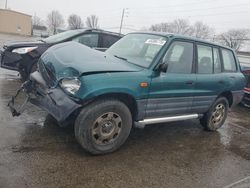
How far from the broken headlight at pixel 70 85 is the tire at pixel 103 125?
0.29 meters

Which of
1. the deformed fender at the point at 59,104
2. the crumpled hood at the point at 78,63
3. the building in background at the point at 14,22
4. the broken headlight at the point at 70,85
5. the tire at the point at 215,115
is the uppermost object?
the building in background at the point at 14,22

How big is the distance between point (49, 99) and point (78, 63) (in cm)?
65

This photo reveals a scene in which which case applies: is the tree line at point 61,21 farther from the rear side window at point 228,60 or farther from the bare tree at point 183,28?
the rear side window at point 228,60

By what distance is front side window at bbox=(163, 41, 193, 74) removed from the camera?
4723mm

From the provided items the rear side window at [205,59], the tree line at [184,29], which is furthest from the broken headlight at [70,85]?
the tree line at [184,29]

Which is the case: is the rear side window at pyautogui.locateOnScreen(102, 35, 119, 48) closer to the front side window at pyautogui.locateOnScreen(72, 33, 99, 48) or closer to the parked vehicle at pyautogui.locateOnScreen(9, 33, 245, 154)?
the front side window at pyautogui.locateOnScreen(72, 33, 99, 48)

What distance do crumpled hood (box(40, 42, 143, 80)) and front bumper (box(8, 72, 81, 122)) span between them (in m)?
0.24

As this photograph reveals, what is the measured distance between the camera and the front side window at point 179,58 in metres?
4.72

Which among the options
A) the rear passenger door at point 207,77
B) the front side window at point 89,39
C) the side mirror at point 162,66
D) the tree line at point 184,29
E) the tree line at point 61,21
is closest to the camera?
the side mirror at point 162,66

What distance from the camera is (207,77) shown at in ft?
17.8

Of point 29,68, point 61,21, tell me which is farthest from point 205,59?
point 61,21

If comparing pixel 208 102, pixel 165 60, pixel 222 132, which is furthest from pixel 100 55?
pixel 222 132

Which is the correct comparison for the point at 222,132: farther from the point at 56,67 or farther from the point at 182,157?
the point at 56,67

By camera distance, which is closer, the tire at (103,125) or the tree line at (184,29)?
the tire at (103,125)
